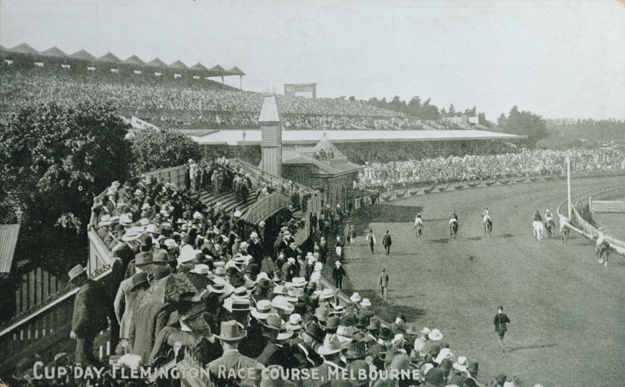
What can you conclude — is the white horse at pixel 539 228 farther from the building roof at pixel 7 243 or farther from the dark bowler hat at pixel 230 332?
the building roof at pixel 7 243

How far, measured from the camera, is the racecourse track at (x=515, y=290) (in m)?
8.75

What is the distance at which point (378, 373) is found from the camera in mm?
4703

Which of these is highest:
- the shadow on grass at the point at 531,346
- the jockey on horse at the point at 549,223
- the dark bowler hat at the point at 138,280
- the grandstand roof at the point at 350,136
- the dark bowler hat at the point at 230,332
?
the grandstand roof at the point at 350,136

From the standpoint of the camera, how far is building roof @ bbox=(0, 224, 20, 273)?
8633 mm

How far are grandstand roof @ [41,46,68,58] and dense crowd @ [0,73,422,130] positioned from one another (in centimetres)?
74

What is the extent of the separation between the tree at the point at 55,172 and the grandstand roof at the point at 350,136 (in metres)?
4.86

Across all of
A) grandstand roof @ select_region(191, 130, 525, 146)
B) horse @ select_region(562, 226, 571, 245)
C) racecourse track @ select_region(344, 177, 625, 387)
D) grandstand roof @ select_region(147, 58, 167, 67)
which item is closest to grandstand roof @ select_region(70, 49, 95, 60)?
grandstand roof @ select_region(147, 58, 167, 67)

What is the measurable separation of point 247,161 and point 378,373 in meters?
14.0

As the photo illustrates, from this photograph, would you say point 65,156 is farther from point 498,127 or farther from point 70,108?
point 498,127

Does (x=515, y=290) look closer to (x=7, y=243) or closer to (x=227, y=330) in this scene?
(x=227, y=330)

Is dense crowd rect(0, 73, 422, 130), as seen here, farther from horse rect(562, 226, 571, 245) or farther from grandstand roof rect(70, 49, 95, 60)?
horse rect(562, 226, 571, 245)

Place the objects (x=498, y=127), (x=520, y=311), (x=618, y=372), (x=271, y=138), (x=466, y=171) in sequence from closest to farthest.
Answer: (x=618, y=372)
(x=520, y=311)
(x=271, y=138)
(x=498, y=127)
(x=466, y=171)

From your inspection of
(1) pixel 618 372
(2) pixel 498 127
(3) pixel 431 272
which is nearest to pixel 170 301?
(1) pixel 618 372

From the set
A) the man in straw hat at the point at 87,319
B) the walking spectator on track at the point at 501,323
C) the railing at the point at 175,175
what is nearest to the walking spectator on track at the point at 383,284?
the walking spectator on track at the point at 501,323
